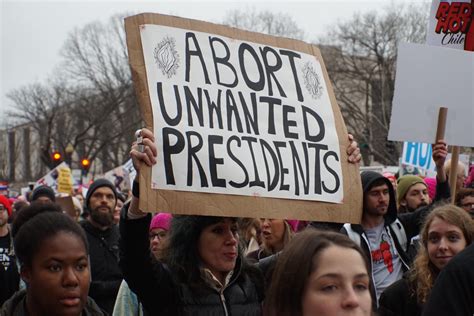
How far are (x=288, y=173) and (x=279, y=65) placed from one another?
0.60 m

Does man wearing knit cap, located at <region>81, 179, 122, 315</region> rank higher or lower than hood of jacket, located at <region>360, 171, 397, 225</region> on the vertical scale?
lower

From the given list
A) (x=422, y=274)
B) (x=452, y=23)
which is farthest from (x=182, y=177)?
(x=452, y=23)

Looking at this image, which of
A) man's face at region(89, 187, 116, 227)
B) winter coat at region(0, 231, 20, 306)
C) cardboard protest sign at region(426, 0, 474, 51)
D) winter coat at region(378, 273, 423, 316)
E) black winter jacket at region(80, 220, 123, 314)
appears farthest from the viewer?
man's face at region(89, 187, 116, 227)

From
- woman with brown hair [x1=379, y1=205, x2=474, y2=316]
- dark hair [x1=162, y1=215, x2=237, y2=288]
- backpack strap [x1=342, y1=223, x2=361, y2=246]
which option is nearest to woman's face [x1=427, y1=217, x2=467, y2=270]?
woman with brown hair [x1=379, y1=205, x2=474, y2=316]

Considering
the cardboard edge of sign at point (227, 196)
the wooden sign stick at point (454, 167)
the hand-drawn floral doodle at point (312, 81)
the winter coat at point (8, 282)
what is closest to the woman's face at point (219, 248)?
the cardboard edge of sign at point (227, 196)

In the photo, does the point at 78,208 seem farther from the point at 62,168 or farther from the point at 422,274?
the point at 422,274

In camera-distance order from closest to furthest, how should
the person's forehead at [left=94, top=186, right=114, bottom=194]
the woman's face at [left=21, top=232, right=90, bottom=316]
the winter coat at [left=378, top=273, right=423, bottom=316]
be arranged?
the woman's face at [left=21, top=232, right=90, bottom=316]
the winter coat at [left=378, top=273, right=423, bottom=316]
the person's forehead at [left=94, top=186, right=114, bottom=194]

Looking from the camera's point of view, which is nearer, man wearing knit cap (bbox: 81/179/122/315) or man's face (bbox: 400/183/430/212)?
man wearing knit cap (bbox: 81/179/122/315)

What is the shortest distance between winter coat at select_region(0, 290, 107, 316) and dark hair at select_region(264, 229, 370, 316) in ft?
3.27

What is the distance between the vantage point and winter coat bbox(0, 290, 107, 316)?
3.18 m

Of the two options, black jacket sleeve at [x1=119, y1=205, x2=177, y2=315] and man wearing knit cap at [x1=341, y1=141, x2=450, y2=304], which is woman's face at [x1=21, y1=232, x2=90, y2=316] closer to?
black jacket sleeve at [x1=119, y1=205, x2=177, y2=315]

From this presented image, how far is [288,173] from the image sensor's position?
154 inches

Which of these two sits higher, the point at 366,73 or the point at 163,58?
the point at 163,58

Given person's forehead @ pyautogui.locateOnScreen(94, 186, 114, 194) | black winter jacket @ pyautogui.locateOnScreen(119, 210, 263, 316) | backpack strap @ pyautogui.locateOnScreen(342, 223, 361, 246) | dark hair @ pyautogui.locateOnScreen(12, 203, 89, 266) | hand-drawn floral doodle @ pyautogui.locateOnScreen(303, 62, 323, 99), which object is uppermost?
hand-drawn floral doodle @ pyautogui.locateOnScreen(303, 62, 323, 99)
